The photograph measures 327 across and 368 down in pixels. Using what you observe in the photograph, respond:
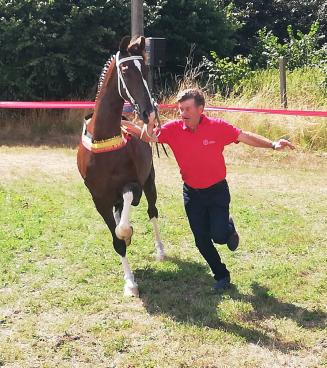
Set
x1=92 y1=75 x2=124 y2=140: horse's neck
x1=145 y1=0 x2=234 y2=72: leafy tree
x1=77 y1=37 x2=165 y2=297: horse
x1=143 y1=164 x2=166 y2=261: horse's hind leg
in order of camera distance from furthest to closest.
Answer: x1=145 y1=0 x2=234 y2=72: leafy tree < x1=143 y1=164 x2=166 y2=261: horse's hind leg < x1=92 y1=75 x2=124 y2=140: horse's neck < x1=77 y1=37 x2=165 y2=297: horse

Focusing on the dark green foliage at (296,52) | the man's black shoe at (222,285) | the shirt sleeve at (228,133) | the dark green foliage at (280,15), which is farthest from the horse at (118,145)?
the dark green foliage at (280,15)

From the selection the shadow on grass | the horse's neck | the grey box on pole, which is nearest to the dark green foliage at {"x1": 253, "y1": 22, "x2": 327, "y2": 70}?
the grey box on pole

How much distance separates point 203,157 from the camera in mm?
4363

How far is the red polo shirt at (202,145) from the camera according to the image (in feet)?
14.2

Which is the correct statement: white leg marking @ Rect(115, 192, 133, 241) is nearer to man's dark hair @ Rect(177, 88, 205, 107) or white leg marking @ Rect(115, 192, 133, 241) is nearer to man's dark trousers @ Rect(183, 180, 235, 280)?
man's dark trousers @ Rect(183, 180, 235, 280)

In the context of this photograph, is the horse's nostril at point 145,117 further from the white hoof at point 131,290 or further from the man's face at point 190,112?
the white hoof at point 131,290

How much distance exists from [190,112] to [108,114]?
2.39 ft

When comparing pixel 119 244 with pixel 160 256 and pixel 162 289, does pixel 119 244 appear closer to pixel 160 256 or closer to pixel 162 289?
pixel 162 289

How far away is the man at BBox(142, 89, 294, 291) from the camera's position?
4273mm

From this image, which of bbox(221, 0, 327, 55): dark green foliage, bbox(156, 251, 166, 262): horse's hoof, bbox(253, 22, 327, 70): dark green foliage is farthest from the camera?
bbox(221, 0, 327, 55): dark green foliage

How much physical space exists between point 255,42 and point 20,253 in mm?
14488

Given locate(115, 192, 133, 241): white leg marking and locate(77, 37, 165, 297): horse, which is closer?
locate(77, 37, 165, 297): horse

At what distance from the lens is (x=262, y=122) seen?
38.1 ft

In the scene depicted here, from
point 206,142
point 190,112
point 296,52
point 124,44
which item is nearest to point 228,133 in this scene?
point 206,142
